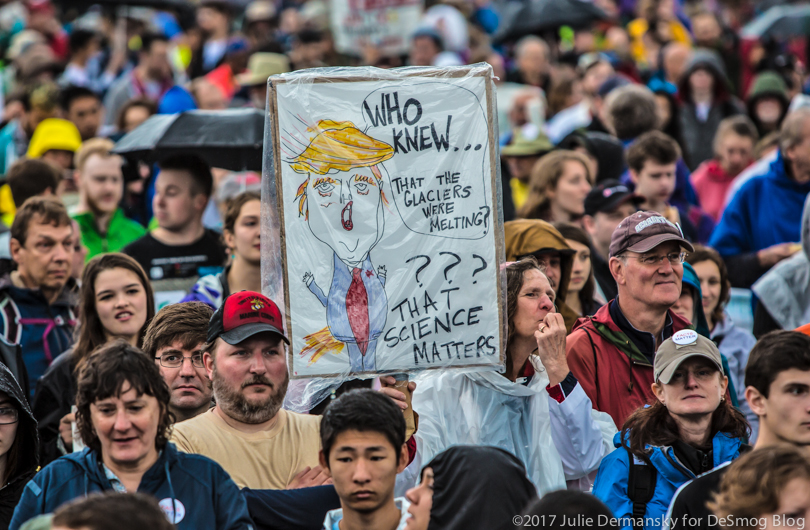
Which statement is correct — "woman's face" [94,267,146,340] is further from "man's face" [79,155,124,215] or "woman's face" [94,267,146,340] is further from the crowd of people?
"man's face" [79,155,124,215]

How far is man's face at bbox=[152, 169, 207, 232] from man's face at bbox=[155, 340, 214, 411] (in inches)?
105

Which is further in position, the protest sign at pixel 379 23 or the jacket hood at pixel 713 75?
the protest sign at pixel 379 23

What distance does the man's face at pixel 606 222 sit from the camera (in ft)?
24.1

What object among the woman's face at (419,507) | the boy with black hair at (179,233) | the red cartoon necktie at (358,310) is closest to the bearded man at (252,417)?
the red cartoon necktie at (358,310)

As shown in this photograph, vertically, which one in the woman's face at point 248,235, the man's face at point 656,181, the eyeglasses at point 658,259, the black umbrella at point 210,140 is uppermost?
the black umbrella at point 210,140

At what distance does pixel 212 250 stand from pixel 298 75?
3.28 metres

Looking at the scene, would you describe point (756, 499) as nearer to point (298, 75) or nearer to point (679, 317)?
point (679, 317)

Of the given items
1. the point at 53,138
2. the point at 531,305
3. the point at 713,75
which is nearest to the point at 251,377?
the point at 531,305

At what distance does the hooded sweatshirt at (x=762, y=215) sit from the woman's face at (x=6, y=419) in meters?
5.44

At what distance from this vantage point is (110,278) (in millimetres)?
6207

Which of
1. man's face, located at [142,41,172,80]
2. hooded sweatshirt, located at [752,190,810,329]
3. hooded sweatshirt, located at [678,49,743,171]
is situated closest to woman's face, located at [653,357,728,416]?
hooded sweatshirt, located at [752,190,810,329]

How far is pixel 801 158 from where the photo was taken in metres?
8.38

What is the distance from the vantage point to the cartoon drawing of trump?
487 centimetres

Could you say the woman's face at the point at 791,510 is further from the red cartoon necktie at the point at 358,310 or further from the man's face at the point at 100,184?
the man's face at the point at 100,184
